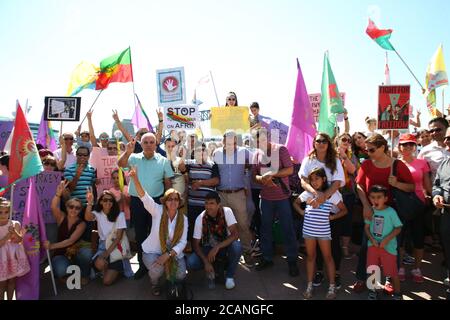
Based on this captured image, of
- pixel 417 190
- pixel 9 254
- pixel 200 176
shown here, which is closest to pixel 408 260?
pixel 417 190

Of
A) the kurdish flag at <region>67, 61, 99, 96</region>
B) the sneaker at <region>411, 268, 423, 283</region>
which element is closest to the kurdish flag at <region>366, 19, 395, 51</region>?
the sneaker at <region>411, 268, 423, 283</region>

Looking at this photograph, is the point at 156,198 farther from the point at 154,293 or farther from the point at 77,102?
the point at 77,102

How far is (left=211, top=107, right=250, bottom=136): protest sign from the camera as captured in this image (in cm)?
593

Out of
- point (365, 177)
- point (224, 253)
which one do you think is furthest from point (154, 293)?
point (365, 177)

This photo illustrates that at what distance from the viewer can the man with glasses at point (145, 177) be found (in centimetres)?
443

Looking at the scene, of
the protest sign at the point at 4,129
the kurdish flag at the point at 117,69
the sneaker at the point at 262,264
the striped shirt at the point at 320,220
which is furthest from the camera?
the protest sign at the point at 4,129

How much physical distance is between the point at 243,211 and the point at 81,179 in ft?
7.97

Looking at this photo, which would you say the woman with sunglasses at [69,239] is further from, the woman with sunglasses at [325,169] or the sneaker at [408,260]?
the sneaker at [408,260]

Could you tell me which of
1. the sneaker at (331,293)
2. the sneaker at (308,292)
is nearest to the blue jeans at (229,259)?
the sneaker at (308,292)

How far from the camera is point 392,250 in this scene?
3670 millimetres

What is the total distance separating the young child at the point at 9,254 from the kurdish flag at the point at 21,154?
0.36 m

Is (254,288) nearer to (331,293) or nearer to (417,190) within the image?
(331,293)

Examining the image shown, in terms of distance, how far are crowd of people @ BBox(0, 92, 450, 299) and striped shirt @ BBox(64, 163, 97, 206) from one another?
1cm

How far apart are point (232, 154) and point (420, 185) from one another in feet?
8.20
